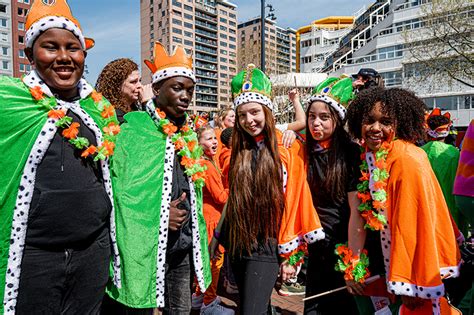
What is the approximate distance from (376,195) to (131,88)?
2.28 metres

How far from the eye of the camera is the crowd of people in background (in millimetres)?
1893

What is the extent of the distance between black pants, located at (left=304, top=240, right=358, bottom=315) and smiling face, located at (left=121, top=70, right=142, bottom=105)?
2.05 metres

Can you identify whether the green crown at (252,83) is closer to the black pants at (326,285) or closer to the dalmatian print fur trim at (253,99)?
the dalmatian print fur trim at (253,99)

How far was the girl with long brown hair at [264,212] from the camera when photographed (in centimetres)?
265

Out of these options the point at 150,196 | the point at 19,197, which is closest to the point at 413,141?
the point at 150,196

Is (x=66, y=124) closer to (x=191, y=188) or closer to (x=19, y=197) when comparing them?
(x=19, y=197)

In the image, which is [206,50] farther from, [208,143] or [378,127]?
[378,127]

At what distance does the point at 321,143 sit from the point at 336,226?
0.64 m

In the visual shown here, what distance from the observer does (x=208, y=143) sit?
4270 mm

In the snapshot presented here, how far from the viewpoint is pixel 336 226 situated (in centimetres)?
275

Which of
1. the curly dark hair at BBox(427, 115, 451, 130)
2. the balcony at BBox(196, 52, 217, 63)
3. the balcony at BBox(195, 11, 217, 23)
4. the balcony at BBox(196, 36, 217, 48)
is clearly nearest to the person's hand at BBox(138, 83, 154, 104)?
the curly dark hair at BBox(427, 115, 451, 130)

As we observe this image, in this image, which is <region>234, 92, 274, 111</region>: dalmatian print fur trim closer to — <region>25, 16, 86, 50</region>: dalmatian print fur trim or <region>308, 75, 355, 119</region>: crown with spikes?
<region>308, 75, 355, 119</region>: crown with spikes

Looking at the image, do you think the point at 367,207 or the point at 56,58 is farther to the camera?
the point at 367,207

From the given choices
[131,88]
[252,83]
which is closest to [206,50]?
[131,88]
